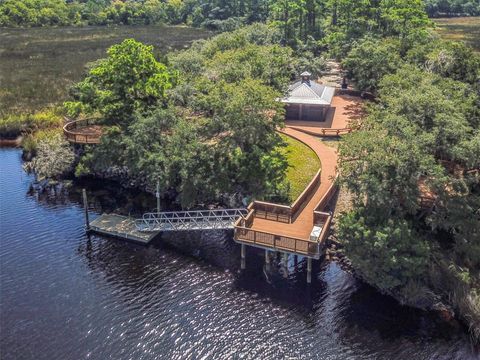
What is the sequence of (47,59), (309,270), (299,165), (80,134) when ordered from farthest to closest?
(47,59)
(80,134)
(299,165)
(309,270)

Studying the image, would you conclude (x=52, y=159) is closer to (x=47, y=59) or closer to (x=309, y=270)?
(x=309, y=270)

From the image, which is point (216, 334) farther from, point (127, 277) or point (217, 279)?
point (127, 277)

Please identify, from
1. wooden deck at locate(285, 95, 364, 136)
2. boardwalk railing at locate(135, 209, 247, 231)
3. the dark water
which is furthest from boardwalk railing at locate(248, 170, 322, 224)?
wooden deck at locate(285, 95, 364, 136)

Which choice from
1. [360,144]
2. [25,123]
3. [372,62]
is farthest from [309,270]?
[25,123]

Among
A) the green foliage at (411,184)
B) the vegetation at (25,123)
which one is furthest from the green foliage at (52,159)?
the green foliage at (411,184)

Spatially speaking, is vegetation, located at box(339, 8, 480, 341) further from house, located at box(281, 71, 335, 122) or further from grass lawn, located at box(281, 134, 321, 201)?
house, located at box(281, 71, 335, 122)
